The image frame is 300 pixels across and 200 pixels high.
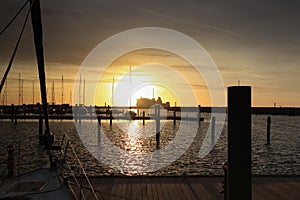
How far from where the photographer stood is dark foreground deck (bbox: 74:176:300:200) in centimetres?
852

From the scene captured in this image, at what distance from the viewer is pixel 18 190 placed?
578cm

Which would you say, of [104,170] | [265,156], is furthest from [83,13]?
[265,156]

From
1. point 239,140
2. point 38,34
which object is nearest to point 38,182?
point 38,34

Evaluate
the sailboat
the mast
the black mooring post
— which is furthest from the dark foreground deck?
the black mooring post

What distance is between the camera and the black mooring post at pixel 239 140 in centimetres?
386

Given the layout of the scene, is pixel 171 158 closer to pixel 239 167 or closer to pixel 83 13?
pixel 83 13

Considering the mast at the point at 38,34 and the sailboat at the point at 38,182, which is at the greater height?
the mast at the point at 38,34

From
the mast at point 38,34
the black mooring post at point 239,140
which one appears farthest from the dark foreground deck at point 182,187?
the black mooring post at point 239,140

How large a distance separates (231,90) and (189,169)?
54.8ft

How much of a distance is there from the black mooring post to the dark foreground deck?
14.9 feet

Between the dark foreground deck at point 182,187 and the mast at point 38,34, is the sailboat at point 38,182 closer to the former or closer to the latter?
the mast at point 38,34

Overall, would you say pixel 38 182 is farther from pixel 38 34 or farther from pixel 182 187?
pixel 182 187

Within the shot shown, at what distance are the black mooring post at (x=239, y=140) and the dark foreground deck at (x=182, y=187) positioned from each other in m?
4.53

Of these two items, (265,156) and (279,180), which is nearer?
(279,180)
